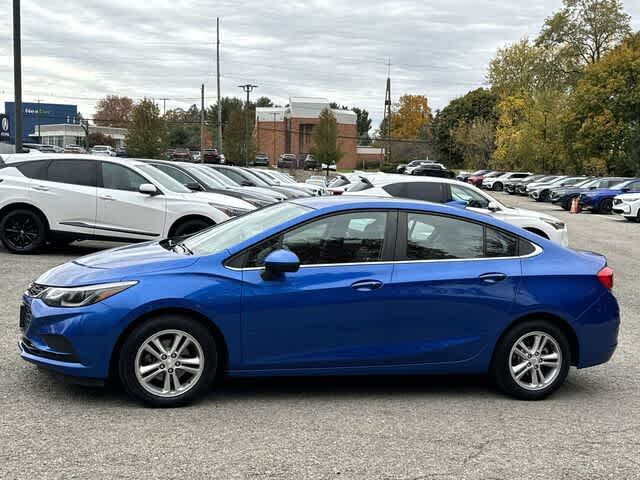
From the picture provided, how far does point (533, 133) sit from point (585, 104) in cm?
1457

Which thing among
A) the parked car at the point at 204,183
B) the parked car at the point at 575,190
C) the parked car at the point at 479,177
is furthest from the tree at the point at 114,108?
the parked car at the point at 204,183

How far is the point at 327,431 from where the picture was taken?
4863mm

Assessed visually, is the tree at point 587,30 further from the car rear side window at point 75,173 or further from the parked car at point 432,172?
the car rear side window at point 75,173

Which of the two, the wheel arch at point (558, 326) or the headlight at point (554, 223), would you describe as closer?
the wheel arch at point (558, 326)

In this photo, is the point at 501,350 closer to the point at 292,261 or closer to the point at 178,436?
the point at 292,261

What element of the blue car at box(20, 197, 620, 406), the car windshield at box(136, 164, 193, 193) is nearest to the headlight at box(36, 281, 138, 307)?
the blue car at box(20, 197, 620, 406)

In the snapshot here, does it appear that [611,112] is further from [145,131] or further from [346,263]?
[346,263]

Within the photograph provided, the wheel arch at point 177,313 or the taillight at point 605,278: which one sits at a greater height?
the taillight at point 605,278

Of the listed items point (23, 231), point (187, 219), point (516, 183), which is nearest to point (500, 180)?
point (516, 183)

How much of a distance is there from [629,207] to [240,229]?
2580cm

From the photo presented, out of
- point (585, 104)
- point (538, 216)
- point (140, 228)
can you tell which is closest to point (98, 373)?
point (140, 228)

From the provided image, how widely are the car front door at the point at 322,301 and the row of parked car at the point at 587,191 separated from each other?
84.3ft

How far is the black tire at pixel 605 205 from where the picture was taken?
33531 mm

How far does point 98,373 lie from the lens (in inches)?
199
